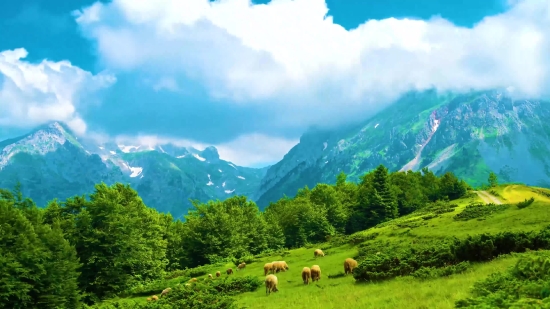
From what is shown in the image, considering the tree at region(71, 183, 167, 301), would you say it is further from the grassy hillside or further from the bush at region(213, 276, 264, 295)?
the bush at region(213, 276, 264, 295)

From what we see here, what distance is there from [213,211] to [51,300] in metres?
59.3

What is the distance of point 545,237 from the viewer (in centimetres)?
2662

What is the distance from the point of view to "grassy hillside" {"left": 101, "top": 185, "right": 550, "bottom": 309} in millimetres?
19531

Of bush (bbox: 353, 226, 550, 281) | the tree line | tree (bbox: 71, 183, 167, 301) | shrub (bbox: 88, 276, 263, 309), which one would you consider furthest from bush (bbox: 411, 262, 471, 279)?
tree (bbox: 71, 183, 167, 301)

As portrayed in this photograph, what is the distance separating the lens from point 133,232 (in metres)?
60.8

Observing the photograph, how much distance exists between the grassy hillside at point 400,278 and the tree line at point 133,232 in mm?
8153

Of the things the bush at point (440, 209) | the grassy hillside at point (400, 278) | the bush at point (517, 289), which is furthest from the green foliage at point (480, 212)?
the bush at point (517, 289)

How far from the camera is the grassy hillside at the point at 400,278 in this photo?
1953 cm

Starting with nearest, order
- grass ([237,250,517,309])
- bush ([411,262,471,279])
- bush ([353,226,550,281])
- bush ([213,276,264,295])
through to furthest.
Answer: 1. grass ([237,250,517,309])
2. bush ([411,262,471,279])
3. bush ([353,226,550,281])
4. bush ([213,276,264,295])

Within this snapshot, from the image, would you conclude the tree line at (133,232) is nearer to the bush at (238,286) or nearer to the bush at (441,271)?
the bush at (238,286)

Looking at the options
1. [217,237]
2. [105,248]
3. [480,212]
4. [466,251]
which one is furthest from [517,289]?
[217,237]

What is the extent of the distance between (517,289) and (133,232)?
56525 millimetres

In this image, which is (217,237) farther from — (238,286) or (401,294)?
(401,294)

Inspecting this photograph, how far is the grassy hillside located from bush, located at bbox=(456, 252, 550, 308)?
1.52 metres
